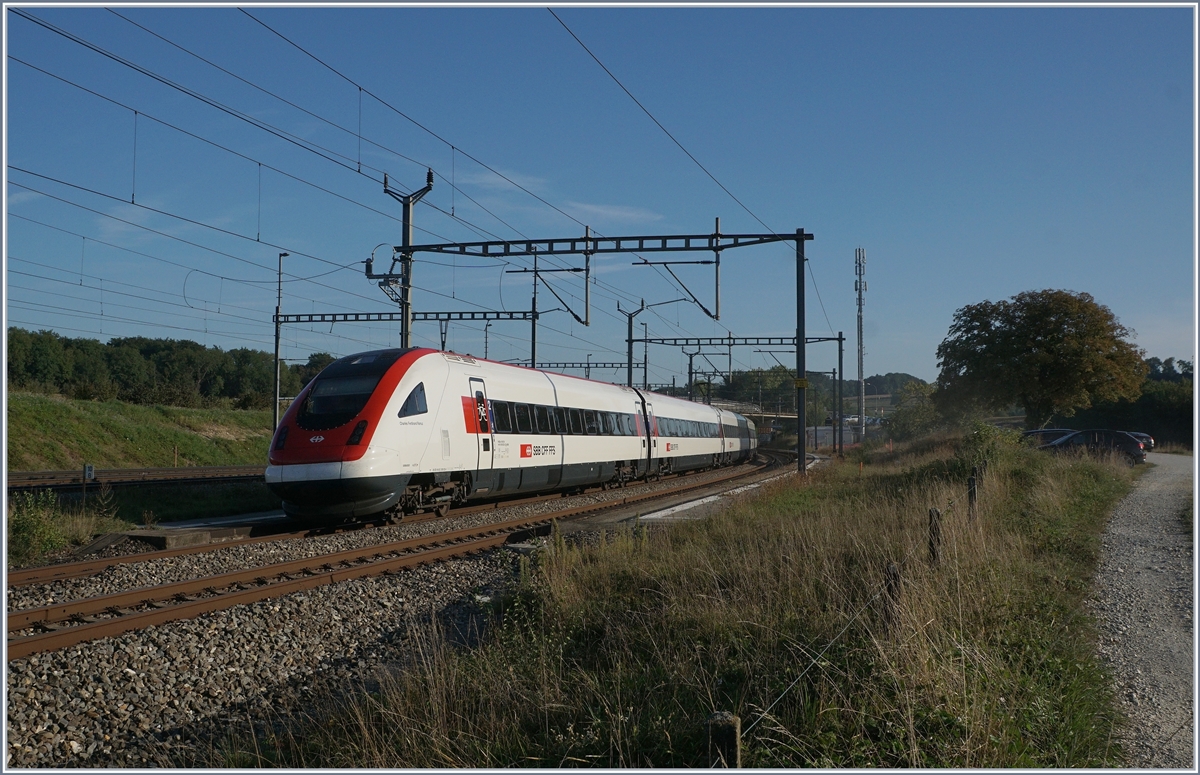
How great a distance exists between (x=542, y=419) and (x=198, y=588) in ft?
38.7

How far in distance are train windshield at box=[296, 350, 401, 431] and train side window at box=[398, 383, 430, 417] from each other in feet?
1.94

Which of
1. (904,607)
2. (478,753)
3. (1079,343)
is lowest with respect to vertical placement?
(478,753)

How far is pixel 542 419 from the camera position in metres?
20.4

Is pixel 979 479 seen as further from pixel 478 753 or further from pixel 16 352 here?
pixel 16 352

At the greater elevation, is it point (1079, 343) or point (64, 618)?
point (1079, 343)

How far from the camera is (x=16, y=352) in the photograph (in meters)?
57.1

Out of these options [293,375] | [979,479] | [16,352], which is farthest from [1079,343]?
[293,375]

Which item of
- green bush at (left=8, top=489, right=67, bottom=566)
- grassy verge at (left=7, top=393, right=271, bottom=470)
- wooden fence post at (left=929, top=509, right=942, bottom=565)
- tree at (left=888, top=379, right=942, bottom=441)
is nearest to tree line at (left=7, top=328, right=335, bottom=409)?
grassy verge at (left=7, top=393, right=271, bottom=470)

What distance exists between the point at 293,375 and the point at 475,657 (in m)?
80.3

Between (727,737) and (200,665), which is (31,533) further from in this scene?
(727,737)

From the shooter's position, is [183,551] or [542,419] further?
[542,419]

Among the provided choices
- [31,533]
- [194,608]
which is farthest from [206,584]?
[31,533]

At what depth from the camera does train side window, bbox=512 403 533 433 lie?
19.0 meters

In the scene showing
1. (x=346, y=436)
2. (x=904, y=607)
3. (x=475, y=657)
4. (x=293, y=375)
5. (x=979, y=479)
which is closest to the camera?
(x=904, y=607)
